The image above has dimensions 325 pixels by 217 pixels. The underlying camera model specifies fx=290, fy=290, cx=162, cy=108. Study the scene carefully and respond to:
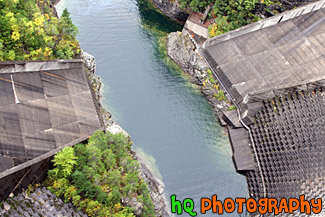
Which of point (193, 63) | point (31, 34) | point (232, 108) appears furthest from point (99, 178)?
point (193, 63)

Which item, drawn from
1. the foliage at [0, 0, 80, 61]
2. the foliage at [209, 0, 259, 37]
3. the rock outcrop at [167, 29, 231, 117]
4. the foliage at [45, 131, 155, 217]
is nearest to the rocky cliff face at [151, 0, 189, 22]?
the rock outcrop at [167, 29, 231, 117]

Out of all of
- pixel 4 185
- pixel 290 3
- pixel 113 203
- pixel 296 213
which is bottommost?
pixel 296 213

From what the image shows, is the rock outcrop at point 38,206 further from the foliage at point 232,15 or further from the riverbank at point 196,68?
the foliage at point 232,15

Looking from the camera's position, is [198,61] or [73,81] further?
[198,61]

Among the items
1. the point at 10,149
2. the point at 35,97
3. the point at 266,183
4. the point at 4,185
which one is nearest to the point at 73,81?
the point at 35,97

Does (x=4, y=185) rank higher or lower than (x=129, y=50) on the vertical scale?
lower

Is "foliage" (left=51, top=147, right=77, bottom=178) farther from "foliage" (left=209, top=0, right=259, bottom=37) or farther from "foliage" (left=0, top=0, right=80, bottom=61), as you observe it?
"foliage" (left=209, top=0, right=259, bottom=37)

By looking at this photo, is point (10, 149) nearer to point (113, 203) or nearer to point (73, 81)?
point (113, 203)

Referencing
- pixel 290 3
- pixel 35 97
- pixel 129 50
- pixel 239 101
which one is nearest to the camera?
pixel 35 97

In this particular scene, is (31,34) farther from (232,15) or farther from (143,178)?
(232,15)
